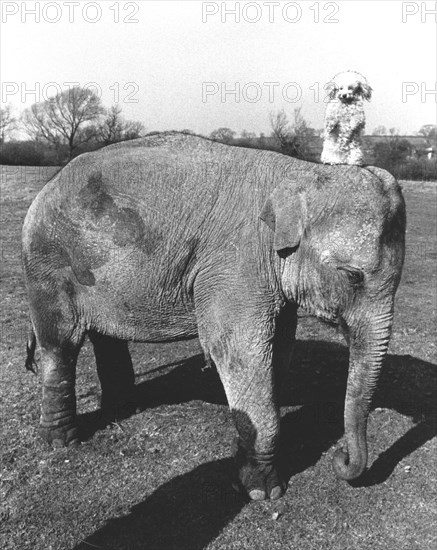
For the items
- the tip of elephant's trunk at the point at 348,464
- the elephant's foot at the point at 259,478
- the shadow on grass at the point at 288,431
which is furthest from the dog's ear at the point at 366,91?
the shadow on grass at the point at 288,431

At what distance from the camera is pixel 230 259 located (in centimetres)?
499

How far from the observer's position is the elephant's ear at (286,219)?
4.77 meters

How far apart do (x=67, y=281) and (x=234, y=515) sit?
7.97ft

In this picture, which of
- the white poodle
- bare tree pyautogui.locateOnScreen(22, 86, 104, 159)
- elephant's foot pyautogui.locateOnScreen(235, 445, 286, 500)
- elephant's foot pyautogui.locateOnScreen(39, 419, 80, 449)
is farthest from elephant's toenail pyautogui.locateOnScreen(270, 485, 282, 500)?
bare tree pyautogui.locateOnScreen(22, 86, 104, 159)

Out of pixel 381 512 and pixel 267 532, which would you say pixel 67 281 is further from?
pixel 381 512

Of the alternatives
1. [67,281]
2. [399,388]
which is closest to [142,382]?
[67,281]

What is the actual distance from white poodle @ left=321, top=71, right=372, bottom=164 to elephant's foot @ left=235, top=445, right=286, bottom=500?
2557 mm

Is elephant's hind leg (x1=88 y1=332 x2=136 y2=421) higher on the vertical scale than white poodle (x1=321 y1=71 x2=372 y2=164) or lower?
lower

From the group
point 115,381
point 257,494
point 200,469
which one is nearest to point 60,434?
point 115,381

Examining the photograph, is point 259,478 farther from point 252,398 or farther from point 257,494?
point 252,398

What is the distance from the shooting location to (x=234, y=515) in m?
5.05

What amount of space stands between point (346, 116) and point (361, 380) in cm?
208

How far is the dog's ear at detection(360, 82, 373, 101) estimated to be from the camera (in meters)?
5.00

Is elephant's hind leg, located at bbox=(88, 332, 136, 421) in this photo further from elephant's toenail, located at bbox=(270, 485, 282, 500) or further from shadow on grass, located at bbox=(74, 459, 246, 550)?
elephant's toenail, located at bbox=(270, 485, 282, 500)
